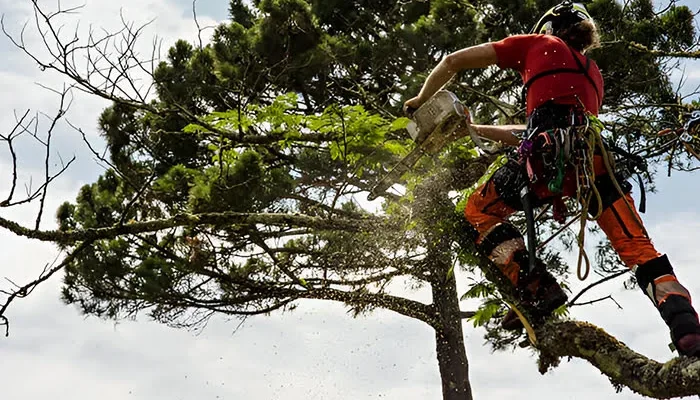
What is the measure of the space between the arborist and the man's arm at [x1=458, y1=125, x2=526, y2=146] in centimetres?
42

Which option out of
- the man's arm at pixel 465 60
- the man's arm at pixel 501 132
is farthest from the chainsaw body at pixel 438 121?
the man's arm at pixel 465 60

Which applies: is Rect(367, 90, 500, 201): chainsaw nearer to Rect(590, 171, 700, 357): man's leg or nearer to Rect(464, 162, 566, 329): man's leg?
Rect(464, 162, 566, 329): man's leg

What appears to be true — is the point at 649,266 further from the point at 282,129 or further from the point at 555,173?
the point at 282,129

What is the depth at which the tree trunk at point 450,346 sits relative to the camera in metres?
9.74

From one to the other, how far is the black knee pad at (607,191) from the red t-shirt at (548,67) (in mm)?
382

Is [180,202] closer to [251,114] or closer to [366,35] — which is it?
[251,114]

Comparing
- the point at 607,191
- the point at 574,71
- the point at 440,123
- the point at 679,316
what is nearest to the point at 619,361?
the point at 679,316

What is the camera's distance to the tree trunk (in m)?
9.74

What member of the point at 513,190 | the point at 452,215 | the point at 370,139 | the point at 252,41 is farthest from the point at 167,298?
the point at 513,190

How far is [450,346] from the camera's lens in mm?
9953

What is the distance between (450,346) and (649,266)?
624 cm

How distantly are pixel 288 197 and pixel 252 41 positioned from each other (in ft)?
7.25

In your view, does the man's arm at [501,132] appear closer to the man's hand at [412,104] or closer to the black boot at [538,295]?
the man's hand at [412,104]

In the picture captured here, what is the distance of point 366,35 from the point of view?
10945 millimetres
